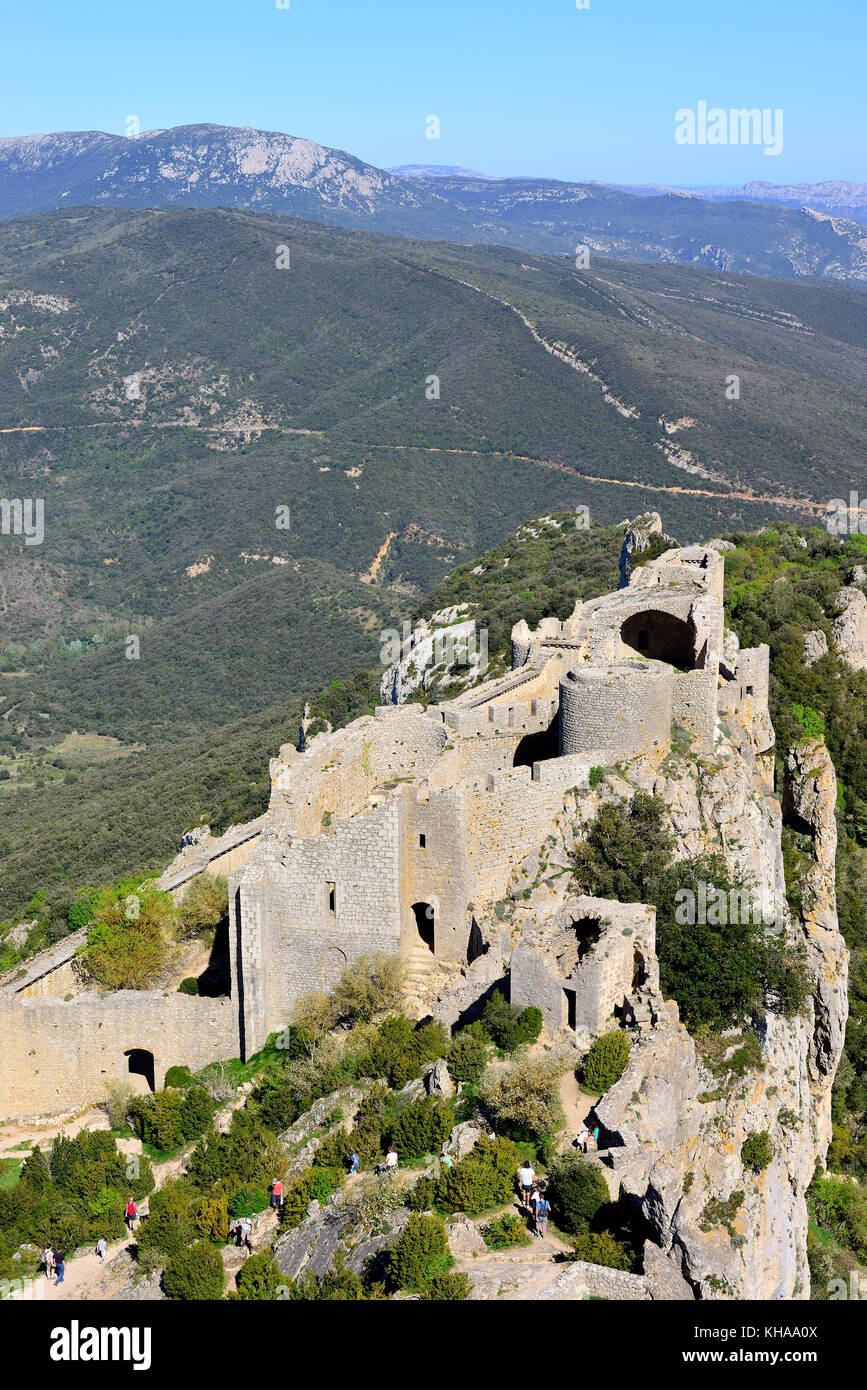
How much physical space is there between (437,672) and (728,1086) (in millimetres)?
26542

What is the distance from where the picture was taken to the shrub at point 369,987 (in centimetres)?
2131

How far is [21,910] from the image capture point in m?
45.5

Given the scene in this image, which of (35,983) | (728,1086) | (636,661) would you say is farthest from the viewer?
(636,661)

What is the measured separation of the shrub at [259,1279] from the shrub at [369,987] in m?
4.47

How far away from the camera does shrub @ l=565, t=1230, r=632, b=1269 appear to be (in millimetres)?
15711

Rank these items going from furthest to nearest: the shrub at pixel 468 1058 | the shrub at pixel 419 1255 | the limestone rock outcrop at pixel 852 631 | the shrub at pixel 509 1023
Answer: the limestone rock outcrop at pixel 852 631
the shrub at pixel 509 1023
the shrub at pixel 468 1058
the shrub at pixel 419 1255

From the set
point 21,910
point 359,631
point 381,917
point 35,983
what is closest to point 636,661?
point 381,917

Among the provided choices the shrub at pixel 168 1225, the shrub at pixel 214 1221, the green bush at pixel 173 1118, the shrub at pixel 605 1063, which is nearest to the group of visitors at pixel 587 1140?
the shrub at pixel 605 1063

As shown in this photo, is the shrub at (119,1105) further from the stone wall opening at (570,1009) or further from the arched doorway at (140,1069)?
the stone wall opening at (570,1009)

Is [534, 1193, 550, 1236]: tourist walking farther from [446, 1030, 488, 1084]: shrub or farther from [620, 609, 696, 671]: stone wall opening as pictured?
[620, 609, 696, 671]: stone wall opening

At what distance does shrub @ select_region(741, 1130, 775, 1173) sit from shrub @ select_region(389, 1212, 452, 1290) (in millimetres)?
5493

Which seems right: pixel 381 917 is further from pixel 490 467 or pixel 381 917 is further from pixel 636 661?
pixel 490 467

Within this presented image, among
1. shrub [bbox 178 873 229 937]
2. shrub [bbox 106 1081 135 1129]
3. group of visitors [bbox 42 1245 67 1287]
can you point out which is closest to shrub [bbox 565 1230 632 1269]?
group of visitors [bbox 42 1245 67 1287]

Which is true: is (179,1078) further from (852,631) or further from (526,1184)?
(852,631)
